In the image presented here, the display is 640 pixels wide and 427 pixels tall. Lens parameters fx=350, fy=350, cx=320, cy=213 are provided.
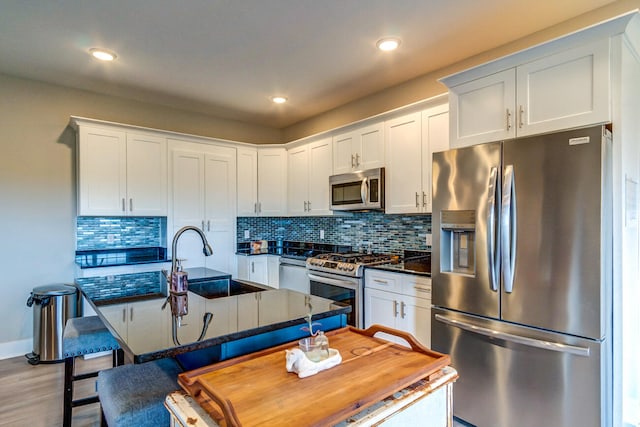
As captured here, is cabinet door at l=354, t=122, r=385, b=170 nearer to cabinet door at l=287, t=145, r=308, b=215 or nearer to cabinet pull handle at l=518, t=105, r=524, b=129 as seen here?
cabinet door at l=287, t=145, r=308, b=215

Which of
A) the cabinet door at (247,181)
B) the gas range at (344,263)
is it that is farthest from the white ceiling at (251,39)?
the gas range at (344,263)

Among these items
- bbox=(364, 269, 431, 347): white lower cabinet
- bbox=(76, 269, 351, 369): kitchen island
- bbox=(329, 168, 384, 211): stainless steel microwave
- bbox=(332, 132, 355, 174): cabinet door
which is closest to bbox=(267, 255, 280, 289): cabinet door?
bbox=(329, 168, 384, 211): stainless steel microwave

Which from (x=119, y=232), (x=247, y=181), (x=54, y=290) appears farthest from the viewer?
(x=247, y=181)

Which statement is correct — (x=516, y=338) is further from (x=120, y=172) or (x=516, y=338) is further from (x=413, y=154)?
(x=120, y=172)

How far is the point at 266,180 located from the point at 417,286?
104 inches

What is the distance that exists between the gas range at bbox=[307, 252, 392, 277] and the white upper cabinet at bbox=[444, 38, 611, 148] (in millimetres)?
1318

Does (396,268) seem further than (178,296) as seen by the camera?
Yes

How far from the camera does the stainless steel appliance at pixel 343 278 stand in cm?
311

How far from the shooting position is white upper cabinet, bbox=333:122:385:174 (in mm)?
3430

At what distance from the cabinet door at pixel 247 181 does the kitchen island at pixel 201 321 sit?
2.50m

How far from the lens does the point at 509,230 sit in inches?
78.5

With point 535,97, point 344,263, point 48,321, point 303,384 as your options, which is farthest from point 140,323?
point 48,321

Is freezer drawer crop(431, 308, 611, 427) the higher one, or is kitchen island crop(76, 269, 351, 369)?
kitchen island crop(76, 269, 351, 369)

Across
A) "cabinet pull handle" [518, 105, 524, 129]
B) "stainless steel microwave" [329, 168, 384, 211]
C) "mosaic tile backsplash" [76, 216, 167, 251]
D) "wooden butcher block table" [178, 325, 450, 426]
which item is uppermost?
"cabinet pull handle" [518, 105, 524, 129]
